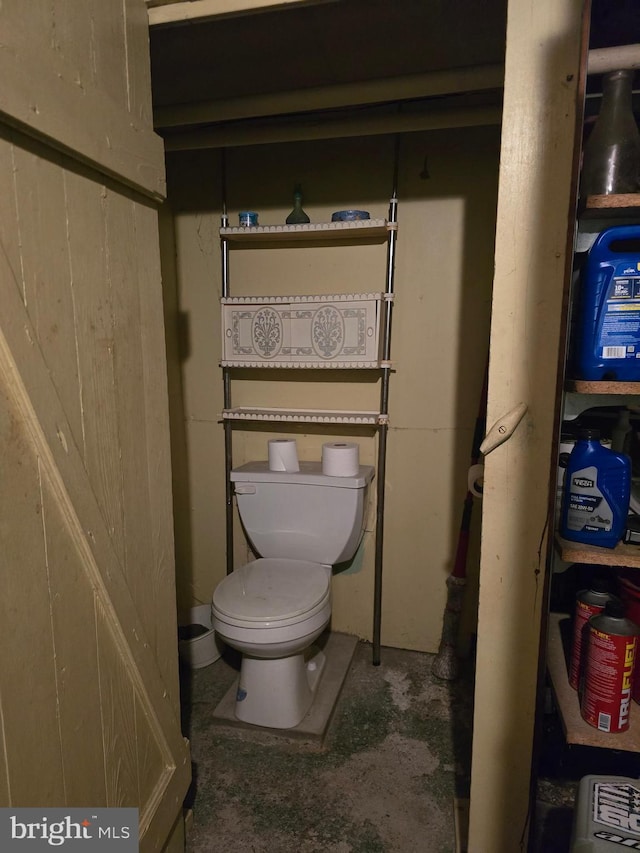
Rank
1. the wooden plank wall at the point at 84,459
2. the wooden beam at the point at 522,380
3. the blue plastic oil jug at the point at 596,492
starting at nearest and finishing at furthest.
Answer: the wooden plank wall at the point at 84,459, the wooden beam at the point at 522,380, the blue plastic oil jug at the point at 596,492

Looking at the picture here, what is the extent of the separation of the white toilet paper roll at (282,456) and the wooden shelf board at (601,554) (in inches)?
41.9

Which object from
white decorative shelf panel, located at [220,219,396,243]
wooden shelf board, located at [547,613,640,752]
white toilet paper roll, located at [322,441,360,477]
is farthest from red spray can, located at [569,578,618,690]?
white decorative shelf panel, located at [220,219,396,243]

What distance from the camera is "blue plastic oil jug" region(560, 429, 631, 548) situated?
100cm

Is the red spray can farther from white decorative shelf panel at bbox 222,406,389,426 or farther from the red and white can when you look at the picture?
white decorative shelf panel at bbox 222,406,389,426

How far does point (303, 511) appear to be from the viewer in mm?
1875

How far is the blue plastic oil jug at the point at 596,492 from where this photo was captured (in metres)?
1.00

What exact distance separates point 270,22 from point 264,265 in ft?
2.72

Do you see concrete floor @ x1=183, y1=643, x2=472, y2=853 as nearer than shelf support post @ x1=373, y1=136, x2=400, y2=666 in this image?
Yes

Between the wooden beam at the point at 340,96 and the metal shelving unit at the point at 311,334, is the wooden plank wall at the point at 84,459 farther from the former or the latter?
the metal shelving unit at the point at 311,334

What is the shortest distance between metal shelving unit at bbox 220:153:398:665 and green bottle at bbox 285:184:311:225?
50 mm

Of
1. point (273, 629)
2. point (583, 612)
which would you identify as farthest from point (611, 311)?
point (273, 629)

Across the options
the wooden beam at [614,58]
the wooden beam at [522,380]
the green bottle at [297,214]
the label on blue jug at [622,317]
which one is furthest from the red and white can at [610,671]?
the green bottle at [297,214]

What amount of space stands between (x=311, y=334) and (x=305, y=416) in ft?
1.01

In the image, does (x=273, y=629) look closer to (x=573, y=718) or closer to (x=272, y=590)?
(x=272, y=590)
